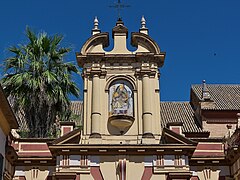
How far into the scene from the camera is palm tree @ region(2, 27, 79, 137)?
23.5 meters

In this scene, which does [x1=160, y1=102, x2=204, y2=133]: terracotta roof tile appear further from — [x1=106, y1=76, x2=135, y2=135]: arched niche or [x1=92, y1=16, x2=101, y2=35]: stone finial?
[x1=92, y1=16, x2=101, y2=35]: stone finial

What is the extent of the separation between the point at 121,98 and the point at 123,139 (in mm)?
2005

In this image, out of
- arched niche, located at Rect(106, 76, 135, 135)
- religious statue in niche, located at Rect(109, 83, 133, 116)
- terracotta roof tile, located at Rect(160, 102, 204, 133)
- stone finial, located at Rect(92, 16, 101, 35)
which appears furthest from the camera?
terracotta roof tile, located at Rect(160, 102, 204, 133)

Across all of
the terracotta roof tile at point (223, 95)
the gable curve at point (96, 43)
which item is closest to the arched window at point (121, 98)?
the gable curve at point (96, 43)

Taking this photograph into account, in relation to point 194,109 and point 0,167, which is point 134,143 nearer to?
point 0,167

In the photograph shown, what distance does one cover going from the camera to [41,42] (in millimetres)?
24656

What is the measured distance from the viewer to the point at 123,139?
20.9 m

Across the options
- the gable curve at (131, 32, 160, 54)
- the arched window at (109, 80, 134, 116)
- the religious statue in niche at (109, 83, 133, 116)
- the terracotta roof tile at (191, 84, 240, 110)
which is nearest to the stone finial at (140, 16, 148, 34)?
the gable curve at (131, 32, 160, 54)

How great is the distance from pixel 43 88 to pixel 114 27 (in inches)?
193

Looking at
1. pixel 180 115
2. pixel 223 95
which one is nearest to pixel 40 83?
pixel 180 115

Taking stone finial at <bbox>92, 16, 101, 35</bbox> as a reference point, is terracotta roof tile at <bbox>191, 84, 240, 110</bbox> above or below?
above

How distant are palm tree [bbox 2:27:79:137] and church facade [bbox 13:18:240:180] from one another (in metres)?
2.51

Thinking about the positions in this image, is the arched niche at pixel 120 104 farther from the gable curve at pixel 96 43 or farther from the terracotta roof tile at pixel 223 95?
the terracotta roof tile at pixel 223 95

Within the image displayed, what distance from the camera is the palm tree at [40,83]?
23.5m
